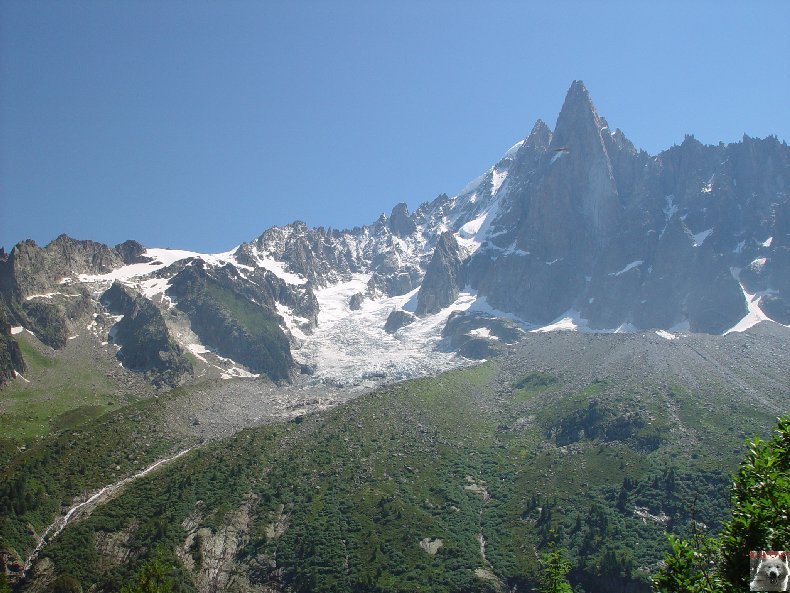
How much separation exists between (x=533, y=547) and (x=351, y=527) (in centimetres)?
4880

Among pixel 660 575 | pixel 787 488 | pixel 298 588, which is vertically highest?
pixel 787 488

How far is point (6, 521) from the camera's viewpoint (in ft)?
573

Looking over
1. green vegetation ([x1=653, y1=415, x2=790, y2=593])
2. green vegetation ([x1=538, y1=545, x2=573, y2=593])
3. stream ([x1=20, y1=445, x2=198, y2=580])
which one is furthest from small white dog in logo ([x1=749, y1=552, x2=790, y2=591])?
stream ([x1=20, y1=445, x2=198, y2=580])

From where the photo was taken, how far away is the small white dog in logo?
31375 millimetres

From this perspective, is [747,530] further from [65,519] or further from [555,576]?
[65,519]

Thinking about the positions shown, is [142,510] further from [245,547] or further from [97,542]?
[245,547]

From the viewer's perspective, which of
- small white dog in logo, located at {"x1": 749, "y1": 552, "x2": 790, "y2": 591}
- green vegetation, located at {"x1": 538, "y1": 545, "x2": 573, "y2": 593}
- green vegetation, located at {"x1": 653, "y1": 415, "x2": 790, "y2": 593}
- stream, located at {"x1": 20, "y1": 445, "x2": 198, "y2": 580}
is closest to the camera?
small white dog in logo, located at {"x1": 749, "y1": 552, "x2": 790, "y2": 591}

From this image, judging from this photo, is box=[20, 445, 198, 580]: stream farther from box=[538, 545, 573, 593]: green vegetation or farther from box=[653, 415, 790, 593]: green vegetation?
box=[653, 415, 790, 593]: green vegetation

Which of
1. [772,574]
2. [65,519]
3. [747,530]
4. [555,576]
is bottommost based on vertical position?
[555,576]

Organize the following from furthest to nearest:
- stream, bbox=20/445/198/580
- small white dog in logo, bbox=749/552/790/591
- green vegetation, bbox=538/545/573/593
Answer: stream, bbox=20/445/198/580, green vegetation, bbox=538/545/573/593, small white dog in logo, bbox=749/552/790/591

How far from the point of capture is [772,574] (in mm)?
31516

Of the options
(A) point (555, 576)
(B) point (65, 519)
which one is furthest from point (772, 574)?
(B) point (65, 519)

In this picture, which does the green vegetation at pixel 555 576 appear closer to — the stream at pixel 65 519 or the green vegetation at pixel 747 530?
the green vegetation at pixel 747 530

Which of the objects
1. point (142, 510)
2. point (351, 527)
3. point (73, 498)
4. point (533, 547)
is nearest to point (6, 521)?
point (73, 498)
